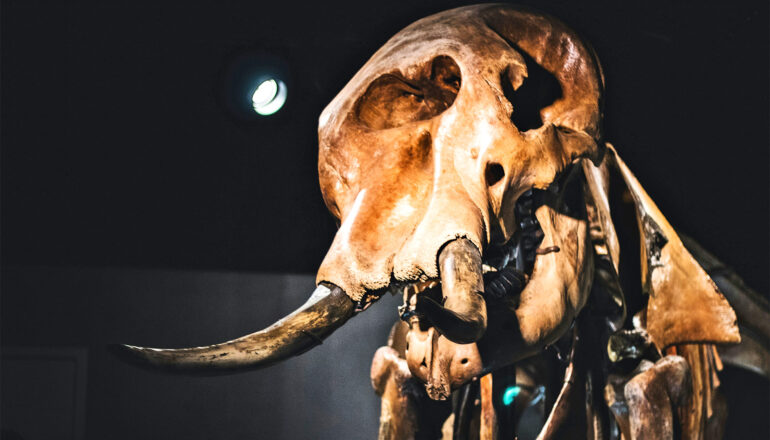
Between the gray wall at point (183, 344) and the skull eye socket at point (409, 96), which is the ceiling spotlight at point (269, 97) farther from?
the skull eye socket at point (409, 96)

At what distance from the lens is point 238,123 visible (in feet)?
8.56

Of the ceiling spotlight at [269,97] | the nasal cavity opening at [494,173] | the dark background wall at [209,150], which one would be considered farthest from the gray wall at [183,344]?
the nasal cavity opening at [494,173]

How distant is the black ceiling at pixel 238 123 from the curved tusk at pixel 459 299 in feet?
4.07

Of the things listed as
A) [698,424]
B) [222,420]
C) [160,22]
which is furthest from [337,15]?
[698,424]

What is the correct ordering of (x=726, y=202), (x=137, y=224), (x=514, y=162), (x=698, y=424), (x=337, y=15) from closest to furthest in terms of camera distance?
(x=514, y=162)
(x=698, y=424)
(x=137, y=224)
(x=337, y=15)
(x=726, y=202)

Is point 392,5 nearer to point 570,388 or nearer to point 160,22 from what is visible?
point 160,22

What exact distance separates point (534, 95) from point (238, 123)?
0.99m

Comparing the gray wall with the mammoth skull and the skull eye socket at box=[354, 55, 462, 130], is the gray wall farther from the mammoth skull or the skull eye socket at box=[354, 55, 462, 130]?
the skull eye socket at box=[354, 55, 462, 130]

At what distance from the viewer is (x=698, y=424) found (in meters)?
2.12

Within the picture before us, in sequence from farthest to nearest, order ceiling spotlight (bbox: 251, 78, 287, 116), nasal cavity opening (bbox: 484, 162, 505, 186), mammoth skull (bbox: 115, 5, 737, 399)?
ceiling spotlight (bbox: 251, 78, 287, 116)
nasal cavity opening (bbox: 484, 162, 505, 186)
mammoth skull (bbox: 115, 5, 737, 399)

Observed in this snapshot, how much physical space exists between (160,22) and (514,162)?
126 centimetres

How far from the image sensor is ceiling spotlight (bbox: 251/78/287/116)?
2.61m

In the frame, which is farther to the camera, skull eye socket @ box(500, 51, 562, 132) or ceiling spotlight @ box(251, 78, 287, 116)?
ceiling spotlight @ box(251, 78, 287, 116)

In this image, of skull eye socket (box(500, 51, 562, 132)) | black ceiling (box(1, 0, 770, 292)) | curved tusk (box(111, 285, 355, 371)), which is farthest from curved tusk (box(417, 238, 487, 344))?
black ceiling (box(1, 0, 770, 292))
